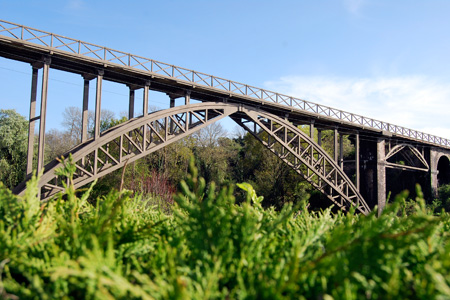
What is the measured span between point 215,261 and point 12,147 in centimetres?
2838

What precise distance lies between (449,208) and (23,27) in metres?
25.6

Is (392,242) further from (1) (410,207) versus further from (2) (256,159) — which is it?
(2) (256,159)

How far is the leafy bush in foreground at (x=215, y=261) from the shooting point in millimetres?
781

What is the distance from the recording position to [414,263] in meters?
1.09

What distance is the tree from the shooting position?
2356cm

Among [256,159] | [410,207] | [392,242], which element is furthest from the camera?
[256,159]

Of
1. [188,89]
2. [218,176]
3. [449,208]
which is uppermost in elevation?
[188,89]

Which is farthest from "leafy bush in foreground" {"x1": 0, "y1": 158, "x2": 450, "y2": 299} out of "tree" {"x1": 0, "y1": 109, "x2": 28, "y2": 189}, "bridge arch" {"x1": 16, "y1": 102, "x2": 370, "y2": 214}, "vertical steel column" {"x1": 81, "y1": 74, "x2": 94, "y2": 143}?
"tree" {"x1": 0, "y1": 109, "x2": 28, "y2": 189}

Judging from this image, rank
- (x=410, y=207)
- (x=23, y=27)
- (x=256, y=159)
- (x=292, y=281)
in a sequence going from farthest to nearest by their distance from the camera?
(x=256, y=159), (x=410, y=207), (x=23, y=27), (x=292, y=281)

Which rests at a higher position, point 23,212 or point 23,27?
point 23,27

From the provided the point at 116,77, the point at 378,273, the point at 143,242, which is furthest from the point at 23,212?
the point at 116,77

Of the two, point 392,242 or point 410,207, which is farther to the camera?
point 410,207

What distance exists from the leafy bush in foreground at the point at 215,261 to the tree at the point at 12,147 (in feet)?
82.3

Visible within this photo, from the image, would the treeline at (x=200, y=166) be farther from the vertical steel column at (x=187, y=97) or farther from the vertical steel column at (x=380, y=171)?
the vertical steel column at (x=187, y=97)
